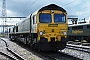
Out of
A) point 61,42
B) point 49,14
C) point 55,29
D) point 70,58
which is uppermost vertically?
point 49,14

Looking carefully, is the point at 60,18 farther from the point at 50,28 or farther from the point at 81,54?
the point at 81,54

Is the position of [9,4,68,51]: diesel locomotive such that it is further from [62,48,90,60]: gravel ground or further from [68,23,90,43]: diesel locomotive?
[68,23,90,43]: diesel locomotive

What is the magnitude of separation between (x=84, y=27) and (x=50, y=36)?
18.5m

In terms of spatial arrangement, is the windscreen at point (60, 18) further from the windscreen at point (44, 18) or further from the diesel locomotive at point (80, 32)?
the diesel locomotive at point (80, 32)

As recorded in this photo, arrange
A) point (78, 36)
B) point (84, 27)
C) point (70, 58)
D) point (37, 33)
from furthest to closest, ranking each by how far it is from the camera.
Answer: point (78, 36)
point (84, 27)
point (37, 33)
point (70, 58)

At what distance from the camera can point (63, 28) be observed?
12.8 m

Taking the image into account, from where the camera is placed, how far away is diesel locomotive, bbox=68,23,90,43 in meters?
29.3

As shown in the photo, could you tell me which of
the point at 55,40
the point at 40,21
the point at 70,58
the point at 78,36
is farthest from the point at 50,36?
the point at 78,36

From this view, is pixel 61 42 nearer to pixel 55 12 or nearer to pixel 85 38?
pixel 55 12

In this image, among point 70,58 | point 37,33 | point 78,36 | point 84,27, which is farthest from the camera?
point 78,36

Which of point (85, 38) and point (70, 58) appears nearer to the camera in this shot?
point (70, 58)

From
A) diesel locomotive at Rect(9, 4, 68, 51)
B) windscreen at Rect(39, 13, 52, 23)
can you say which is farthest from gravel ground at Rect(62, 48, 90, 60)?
windscreen at Rect(39, 13, 52, 23)

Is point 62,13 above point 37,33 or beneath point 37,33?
above

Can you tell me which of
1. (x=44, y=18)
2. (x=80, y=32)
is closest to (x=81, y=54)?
(x=44, y=18)
